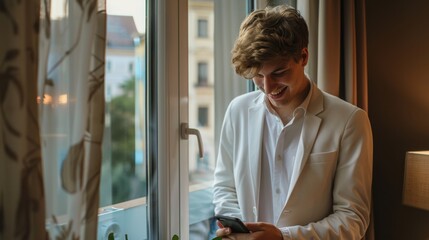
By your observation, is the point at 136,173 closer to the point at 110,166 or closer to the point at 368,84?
the point at 110,166

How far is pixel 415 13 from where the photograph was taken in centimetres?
206

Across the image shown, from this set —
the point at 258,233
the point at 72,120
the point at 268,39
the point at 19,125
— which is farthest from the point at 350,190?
the point at 19,125

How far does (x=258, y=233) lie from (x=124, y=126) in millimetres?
578

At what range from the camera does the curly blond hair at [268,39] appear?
4.64 feet

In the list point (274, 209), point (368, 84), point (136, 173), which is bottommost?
point (274, 209)

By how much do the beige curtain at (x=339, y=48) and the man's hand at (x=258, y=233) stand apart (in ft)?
2.35

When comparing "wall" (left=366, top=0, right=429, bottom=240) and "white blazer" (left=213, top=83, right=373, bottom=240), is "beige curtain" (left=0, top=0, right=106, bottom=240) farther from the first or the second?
"wall" (left=366, top=0, right=429, bottom=240)

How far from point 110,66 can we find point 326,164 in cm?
82

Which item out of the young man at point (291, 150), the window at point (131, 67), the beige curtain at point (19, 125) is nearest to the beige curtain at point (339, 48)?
the young man at point (291, 150)

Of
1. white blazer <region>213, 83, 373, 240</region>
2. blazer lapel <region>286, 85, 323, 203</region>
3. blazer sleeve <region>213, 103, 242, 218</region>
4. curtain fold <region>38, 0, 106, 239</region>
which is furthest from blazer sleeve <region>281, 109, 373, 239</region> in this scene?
curtain fold <region>38, 0, 106, 239</region>

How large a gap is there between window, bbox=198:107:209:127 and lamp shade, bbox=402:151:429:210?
2.86 ft

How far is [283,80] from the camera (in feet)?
4.83

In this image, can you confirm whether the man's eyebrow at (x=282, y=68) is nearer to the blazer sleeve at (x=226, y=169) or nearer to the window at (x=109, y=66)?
the blazer sleeve at (x=226, y=169)

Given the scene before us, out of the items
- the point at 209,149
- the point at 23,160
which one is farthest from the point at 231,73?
the point at 23,160
